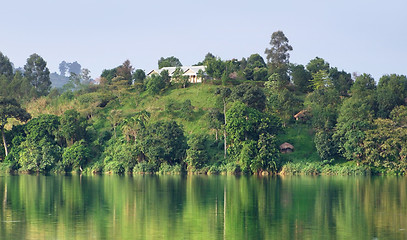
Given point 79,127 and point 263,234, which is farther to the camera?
point 79,127

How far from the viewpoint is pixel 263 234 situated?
2772 centimetres

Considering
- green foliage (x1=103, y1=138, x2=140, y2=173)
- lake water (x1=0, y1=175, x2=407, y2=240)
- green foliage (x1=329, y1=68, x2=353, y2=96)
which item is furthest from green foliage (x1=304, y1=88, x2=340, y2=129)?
lake water (x1=0, y1=175, x2=407, y2=240)

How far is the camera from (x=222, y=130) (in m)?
87.4

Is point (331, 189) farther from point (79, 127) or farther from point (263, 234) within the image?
point (79, 127)

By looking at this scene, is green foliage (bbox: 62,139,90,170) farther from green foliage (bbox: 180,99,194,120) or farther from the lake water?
the lake water

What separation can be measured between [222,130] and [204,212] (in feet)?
168

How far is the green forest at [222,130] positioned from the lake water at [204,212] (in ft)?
75.4

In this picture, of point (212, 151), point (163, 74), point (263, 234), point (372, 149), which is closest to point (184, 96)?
point (163, 74)

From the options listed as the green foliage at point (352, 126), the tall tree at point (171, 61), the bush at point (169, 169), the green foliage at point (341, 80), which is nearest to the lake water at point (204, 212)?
the green foliage at point (352, 126)

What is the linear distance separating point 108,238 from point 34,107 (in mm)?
86921

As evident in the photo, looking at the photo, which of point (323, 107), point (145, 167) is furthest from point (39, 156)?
point (323, 107)

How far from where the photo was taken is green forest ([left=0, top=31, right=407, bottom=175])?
3066 inches

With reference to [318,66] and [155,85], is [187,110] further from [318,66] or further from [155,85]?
[318,66]

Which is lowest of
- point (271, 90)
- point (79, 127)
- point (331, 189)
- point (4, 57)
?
point (331, 189)
